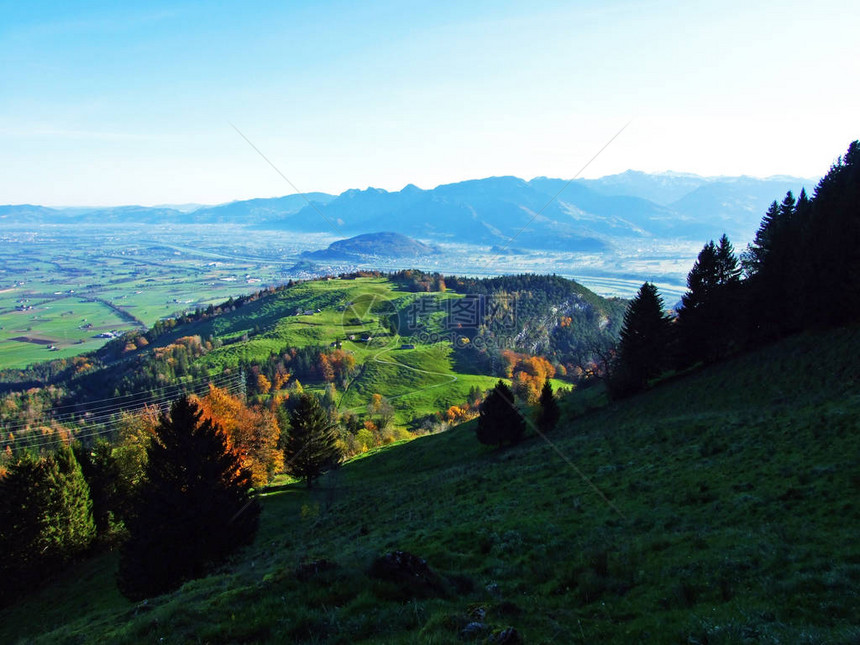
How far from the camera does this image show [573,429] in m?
42.3

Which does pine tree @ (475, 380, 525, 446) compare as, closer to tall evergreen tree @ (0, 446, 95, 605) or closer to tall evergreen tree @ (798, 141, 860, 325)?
tall evergreen tree @ (798, 141, 860, 325)

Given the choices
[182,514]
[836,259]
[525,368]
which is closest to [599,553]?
[182,514]

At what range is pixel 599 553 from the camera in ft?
41.8

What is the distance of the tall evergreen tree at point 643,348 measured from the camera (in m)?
47.3

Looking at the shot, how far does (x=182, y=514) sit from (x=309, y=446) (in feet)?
77.8

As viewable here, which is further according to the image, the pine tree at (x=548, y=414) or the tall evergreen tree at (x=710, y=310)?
the tall evergreen tree at (x=710, y=310)

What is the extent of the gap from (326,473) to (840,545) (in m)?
42.9

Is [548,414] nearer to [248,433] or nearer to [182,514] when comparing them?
[248,433]

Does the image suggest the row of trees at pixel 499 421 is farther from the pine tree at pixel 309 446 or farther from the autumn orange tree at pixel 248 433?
the autumn orange tree at pixel 248 433

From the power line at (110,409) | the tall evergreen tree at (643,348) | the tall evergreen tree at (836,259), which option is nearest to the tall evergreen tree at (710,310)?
the tall evergreen tree at (643,348)

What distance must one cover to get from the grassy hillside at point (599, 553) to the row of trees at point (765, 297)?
708cm

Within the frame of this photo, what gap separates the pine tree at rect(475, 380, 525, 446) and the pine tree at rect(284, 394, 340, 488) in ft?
49.9

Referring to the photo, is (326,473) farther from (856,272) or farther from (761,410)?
(856,272)

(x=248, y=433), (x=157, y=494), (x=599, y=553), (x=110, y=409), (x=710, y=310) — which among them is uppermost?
(x=710, y=310)
